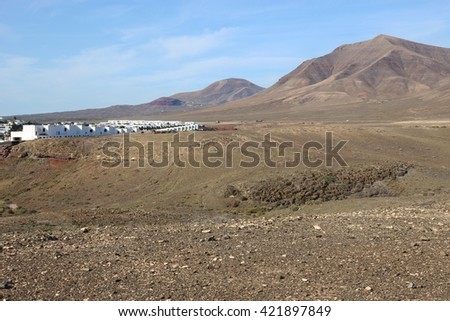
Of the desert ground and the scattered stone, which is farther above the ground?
the scattered stone

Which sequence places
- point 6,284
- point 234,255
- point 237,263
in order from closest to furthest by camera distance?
point 6,284, point 237,263, point 234,255

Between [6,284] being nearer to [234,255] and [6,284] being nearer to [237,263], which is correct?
[237,263]

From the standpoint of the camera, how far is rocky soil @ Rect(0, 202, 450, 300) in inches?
300

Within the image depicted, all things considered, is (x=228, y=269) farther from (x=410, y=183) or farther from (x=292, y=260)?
(x=410, y=183)

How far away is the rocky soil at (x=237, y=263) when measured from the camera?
25.0ft

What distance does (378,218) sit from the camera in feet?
44.5

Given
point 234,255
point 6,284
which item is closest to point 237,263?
point 234,255

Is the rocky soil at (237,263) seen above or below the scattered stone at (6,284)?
below

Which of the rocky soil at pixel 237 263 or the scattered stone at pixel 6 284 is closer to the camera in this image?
the rocky soil at pixel 237 263

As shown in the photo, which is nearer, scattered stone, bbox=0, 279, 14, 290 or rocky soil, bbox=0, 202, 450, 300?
rocky soil, bbox=0, 202, 450, 300

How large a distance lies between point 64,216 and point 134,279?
12.7 meters

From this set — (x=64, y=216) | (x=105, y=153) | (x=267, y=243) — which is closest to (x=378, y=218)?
(x=267, y=243)

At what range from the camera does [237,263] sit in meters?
9.12

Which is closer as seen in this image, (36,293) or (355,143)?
(36,293)
